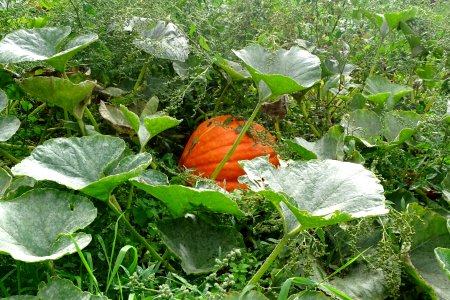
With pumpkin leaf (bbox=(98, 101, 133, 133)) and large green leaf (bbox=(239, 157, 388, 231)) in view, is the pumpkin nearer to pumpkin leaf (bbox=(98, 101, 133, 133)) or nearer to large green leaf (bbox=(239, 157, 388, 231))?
pumpkin leaf (bbox=(98, 101, 133, 133))

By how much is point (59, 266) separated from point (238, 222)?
46cm

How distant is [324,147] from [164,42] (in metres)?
0.56

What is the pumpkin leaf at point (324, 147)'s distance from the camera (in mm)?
1561

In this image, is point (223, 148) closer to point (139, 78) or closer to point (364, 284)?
point (139, 78)

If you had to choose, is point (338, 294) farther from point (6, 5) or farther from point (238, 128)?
point (6, 5)

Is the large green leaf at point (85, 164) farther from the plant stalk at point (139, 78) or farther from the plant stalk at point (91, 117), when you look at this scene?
the plant stalk at point (139, 78)

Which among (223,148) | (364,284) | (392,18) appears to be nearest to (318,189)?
(364,284)

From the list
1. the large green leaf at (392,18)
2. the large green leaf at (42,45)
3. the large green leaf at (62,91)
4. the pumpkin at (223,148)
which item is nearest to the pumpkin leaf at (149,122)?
the large green leaf at (62,91)

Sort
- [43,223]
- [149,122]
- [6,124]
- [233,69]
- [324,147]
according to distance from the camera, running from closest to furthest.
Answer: [43,223]
[149,122]
[6,124]
[324,147]
[233,69]

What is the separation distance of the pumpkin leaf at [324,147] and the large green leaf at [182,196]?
1.01ft

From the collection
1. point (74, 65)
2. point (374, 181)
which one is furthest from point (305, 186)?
point (74, 65)

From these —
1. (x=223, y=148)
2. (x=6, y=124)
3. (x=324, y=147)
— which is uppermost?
(x=6, y=124)

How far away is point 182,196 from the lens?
1.31 metres

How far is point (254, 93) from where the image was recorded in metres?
1.97
